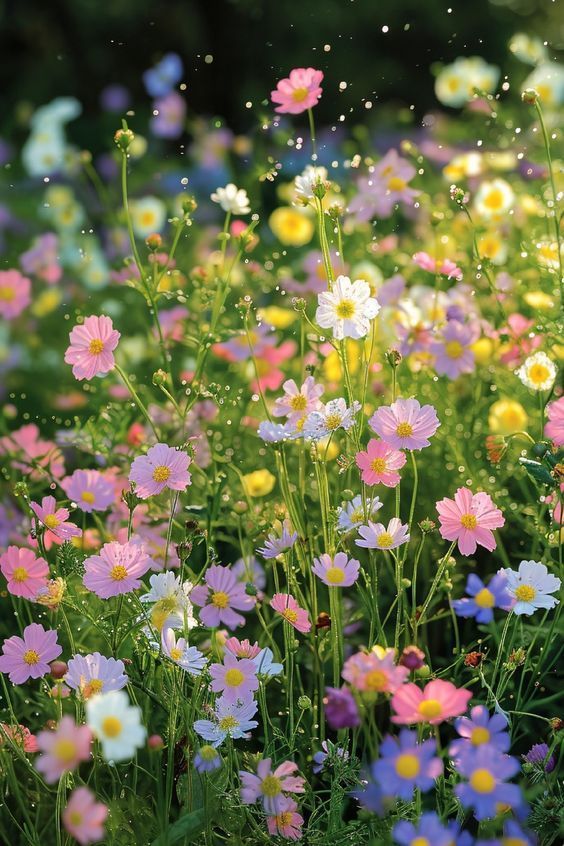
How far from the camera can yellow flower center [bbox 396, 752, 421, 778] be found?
0.65 meters

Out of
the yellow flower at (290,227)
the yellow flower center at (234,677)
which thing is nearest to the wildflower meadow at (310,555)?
the yellow flower center at (234,677)

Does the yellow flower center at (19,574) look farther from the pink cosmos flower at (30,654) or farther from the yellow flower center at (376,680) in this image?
the yellow flower center at (376,680)

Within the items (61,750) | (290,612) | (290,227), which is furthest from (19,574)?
(290,227)

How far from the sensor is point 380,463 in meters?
0.90

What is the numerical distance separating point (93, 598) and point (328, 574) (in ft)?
0.87

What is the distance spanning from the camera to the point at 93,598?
3.31ft

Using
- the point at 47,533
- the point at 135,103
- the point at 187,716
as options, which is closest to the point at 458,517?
the point at 187,716

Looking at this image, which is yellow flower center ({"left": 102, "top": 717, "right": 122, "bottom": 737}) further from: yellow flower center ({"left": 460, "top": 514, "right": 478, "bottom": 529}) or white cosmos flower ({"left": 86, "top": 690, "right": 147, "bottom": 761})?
yellow flower center ({"left": 460, "top": 514, "right": 478, "bottom": 529})

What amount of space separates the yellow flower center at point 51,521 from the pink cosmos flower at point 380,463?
28 centimetres

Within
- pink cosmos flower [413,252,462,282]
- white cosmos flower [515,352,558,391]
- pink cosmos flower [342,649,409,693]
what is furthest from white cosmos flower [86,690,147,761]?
pink cosmos flower [413,252,462,282]

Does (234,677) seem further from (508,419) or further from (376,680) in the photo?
(508,419)

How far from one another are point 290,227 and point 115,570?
4.62 feet

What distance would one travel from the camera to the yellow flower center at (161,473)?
900mm

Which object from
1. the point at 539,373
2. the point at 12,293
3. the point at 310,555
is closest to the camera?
the point at 310,555
